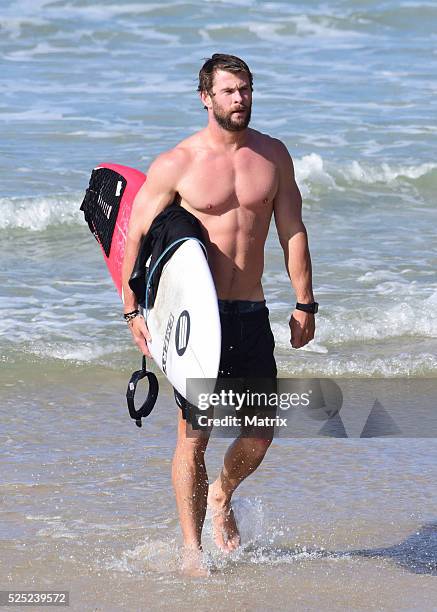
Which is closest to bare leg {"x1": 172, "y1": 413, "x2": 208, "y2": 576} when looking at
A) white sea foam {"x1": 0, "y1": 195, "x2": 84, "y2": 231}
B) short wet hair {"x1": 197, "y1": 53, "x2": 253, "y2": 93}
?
short wet hair {"x1": 197, "y1": 53, "x2": 253, "y2": 93}

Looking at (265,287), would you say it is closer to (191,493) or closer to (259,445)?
(259,445)

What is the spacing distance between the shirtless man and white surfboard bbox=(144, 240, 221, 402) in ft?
0.46

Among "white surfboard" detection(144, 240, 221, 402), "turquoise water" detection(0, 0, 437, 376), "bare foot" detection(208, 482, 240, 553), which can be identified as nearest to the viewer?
"white surfboard" detection(144, 240, 221, 402)

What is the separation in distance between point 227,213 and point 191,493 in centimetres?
107

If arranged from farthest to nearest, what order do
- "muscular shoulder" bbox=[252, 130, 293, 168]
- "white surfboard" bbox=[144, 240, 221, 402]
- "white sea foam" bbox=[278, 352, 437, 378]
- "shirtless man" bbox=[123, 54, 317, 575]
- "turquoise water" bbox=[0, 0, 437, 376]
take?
1. "turquoise water" bbox=[0, 0, 437, 376]
2. "white sea foam" bbox=[278, 352, 437, 378]
3. "muscular shoulder" bbox=[252, 130, 293, 168]
4. "shirtless man" bbox=[123, 54, 317, 575]
5. "white surfboard" bbox=[144, 240, 221, 402]

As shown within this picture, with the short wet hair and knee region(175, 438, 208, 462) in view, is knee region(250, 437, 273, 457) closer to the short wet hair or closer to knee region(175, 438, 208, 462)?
knee region(175, 438, 208, 462)

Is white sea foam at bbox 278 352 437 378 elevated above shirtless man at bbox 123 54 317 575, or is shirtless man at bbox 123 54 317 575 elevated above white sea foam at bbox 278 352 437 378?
shirtless man at bbox 123 54 317 575

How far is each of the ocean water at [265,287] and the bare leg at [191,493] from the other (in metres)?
0.10

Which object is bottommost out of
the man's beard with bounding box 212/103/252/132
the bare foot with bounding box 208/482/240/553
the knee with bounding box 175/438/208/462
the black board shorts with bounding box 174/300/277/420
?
the bare foot with bounding box 208/482/240/553

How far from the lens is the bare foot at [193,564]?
169 inches

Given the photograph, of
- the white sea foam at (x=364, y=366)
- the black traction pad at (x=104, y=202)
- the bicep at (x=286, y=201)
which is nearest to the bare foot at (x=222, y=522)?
the bicep at (x=286, y=201)

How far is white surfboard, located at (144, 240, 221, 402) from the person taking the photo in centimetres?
408

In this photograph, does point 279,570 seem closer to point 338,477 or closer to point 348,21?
point 338,477

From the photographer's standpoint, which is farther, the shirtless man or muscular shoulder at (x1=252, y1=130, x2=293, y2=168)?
muscular shoulder at (x1=252, y1=130, x2=293, y2=168)
